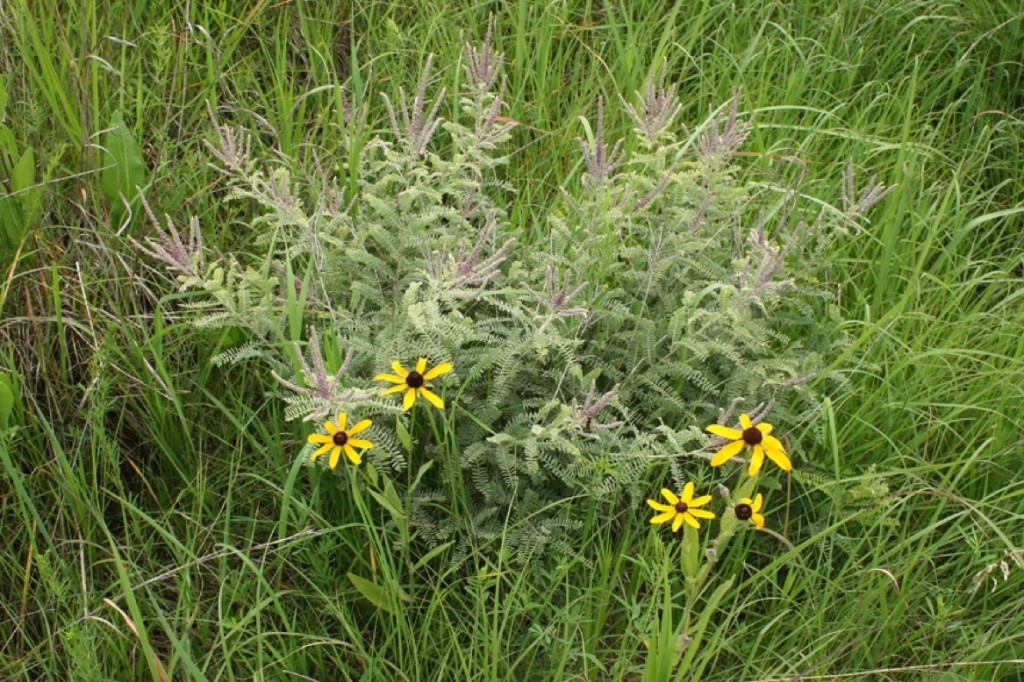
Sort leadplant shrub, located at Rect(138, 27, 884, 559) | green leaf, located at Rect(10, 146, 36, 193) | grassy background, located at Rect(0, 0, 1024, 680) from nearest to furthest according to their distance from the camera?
1. grassy background, located at Rect(0, 0, 1024, 680)
2. leadplant shrub, located at Rect(138, 27, 884, 559)
3. green leaf, located at Rect(10, 146, 36, 193)

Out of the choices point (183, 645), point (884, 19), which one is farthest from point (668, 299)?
point (884, 19)

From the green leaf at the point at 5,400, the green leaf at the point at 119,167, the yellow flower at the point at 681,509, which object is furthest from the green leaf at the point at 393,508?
the green leaf at the point at 119,167

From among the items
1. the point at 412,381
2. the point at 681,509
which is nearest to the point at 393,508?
the point at 412,381

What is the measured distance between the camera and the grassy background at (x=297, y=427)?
1.96m

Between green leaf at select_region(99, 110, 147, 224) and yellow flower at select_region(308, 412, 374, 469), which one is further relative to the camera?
green leaf at select_region(99, 110, 147, 224)

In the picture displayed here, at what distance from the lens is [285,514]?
197 centimetres

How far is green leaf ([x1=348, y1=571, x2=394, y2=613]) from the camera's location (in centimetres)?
194

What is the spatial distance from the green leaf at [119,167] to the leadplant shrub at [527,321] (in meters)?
0.14

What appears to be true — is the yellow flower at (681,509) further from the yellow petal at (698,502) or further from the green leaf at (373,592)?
the green leaf at (373,592)

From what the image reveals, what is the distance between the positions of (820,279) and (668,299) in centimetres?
64

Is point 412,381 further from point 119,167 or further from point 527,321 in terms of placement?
point 119,167

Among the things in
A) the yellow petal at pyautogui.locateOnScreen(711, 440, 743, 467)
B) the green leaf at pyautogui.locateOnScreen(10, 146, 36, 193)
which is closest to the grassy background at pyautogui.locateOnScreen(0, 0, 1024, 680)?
the green leaf at pyautogui.locateOnScreen(10, 146, 36, 193)

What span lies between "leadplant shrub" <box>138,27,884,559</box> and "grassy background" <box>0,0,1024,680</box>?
12 cm

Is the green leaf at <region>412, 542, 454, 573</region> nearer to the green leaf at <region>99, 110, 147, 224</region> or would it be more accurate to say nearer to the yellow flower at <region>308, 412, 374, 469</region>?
the yellow flower at <region>308, 412, 374, 469</region>
